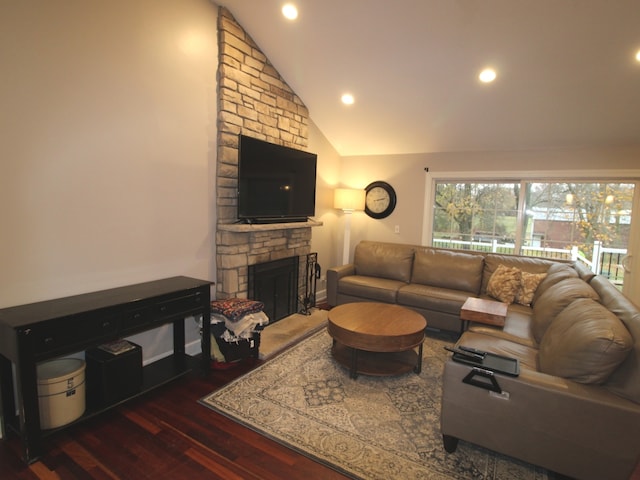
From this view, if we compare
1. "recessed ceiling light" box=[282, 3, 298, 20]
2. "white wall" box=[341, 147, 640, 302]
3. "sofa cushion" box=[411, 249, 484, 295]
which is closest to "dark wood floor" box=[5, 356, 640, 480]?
"sofa cushion" box=[411, 249, 484, 295]

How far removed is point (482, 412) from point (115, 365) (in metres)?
2.25

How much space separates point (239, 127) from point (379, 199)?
2486 mm

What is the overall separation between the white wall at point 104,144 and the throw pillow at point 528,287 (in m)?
3.22

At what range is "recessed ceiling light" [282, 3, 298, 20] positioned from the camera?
307 centimetres

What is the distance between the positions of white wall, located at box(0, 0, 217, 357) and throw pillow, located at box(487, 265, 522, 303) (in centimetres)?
303

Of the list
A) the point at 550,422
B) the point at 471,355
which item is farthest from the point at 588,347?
the point at 471,355

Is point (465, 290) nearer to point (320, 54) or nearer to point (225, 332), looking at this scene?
point (225, 332)

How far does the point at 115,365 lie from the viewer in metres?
2.29

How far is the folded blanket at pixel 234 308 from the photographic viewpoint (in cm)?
293

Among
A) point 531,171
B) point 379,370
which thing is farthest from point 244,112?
point 531,171

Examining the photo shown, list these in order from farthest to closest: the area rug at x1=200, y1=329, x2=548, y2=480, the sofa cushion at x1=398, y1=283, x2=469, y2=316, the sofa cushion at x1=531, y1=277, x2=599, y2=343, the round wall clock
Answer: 1. the round wall clock
2. the sofa cushion at x1=398, y1=283, x2=469, y2=316
3. the sofa cushion at x1=531, y1=277, x2=599, y2=343
4. the area rug at x1=200, y1=329, x2=548, y2=480

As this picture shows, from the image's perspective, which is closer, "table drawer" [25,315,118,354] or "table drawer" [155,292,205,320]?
"table drawer" [25,315,118,354]

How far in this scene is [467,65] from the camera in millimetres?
3285

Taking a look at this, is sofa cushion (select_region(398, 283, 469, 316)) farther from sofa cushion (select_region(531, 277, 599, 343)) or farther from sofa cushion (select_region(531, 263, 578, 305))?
sofa cushion (select_region(531, 277, 599, 343))
